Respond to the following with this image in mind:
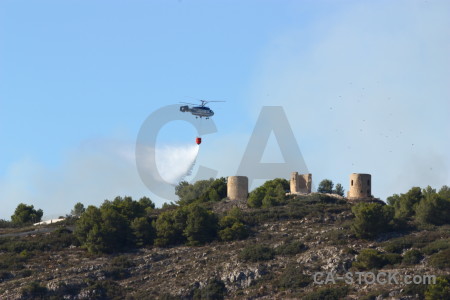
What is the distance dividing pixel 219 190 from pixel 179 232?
2532cm

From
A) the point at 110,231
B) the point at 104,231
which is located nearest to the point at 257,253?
the point at 110,231

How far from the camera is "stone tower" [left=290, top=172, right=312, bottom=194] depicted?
116 meters

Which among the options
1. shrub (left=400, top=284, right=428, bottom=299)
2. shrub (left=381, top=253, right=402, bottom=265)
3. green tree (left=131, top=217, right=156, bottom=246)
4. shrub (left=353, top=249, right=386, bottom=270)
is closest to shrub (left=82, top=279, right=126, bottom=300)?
green tree (left=131, top=217, right=156, bottom=246)

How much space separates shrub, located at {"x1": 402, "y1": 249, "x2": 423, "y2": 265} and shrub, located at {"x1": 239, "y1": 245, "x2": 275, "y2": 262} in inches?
485

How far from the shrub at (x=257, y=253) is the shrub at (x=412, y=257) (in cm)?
1231

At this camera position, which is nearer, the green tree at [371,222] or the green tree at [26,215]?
the green tree at [371,222]

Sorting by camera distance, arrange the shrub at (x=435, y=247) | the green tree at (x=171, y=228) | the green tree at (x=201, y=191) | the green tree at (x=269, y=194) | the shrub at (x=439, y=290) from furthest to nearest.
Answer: the green tree at (x=201, y=191), the green tree at (x=269, y=194), the green tree at (x=171, y=228), the shrub at (x=435, y=247), the shrub at (x=439, y=290)

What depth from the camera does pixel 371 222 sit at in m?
92.0

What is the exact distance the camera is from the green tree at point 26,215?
12639 centimetres

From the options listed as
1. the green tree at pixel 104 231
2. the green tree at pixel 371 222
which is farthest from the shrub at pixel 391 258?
the green tree at pixel 104 231

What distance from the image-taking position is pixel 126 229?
99438 millimetres

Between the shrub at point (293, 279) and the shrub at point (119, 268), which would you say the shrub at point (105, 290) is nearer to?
the shrub at point (119, 268)

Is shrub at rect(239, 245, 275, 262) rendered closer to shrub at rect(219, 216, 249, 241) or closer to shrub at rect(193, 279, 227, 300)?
shrub at rect(193, 279, 227, 300)

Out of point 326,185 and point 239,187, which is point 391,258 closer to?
point 239,187
